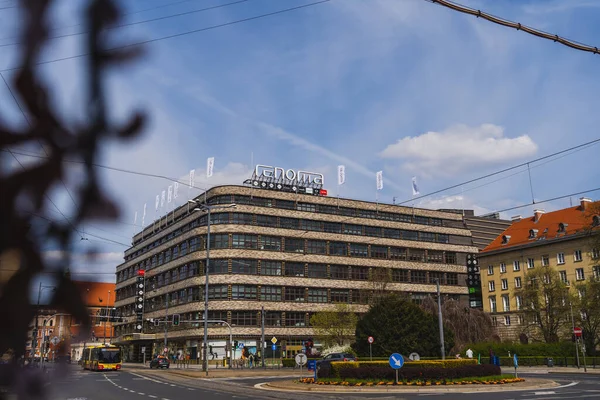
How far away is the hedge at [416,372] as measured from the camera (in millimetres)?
28453

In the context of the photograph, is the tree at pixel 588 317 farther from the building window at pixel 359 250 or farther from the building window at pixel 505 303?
the building window at pixel 359 250

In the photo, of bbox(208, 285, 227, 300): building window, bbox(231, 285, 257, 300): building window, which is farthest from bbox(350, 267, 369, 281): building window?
bbox(208, 285, 227, 300): building window

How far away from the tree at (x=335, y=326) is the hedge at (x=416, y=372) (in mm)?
38050

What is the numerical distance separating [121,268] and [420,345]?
84183 millimetres

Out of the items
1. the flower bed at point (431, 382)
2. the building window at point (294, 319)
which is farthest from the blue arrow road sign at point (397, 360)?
the building window at point (294, 319)

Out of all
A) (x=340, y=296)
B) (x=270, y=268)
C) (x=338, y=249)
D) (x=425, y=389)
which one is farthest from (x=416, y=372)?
(x=338, y=249)

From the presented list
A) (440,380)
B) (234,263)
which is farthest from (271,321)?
(440,380)

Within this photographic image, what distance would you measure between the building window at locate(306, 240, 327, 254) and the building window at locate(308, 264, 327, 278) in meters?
2.14

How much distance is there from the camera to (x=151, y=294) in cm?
9538

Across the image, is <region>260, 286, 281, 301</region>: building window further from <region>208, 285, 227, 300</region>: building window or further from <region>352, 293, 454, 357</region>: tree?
<region>352, 293, 454, 357</region>: tree

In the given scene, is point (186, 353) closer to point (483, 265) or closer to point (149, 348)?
point (149, 348)

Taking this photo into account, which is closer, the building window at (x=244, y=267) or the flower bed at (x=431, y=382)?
the flower bed at (x=431, y=382)

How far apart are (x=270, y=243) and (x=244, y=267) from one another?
5745 mm

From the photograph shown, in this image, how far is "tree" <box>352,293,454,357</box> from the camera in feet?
131
